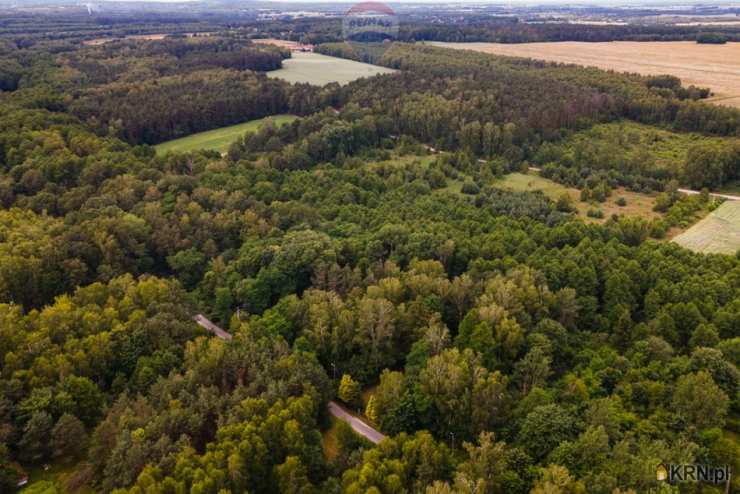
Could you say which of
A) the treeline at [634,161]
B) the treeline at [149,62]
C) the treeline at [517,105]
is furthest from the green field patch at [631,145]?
the treeline at [149,62]

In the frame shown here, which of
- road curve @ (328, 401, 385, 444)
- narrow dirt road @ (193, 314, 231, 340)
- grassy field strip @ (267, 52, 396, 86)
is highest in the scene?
grassy field strip @ (267, 52, 396, 86)

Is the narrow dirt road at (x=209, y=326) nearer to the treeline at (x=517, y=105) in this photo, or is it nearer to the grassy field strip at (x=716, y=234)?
the grassy field strip at (x=716, y=234)

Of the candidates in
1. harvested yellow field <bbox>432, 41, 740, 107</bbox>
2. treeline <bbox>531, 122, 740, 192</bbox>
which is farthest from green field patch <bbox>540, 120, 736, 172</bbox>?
harvested yellow field <bbox>432, 41, 740, 107</bbox>

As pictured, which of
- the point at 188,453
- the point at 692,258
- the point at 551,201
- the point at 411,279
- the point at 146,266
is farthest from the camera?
the point at 551,201

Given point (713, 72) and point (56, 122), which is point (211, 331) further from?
point (713, 72)

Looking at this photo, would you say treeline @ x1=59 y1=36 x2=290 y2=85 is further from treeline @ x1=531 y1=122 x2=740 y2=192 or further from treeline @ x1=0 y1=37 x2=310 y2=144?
treeline @ x1=531 y1=122 x2=740 y2=192

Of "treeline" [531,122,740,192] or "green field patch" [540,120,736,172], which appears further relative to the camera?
"green field patch" [540,120,736,172]

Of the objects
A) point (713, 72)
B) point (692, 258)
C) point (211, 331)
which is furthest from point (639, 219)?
point (713, 72)
